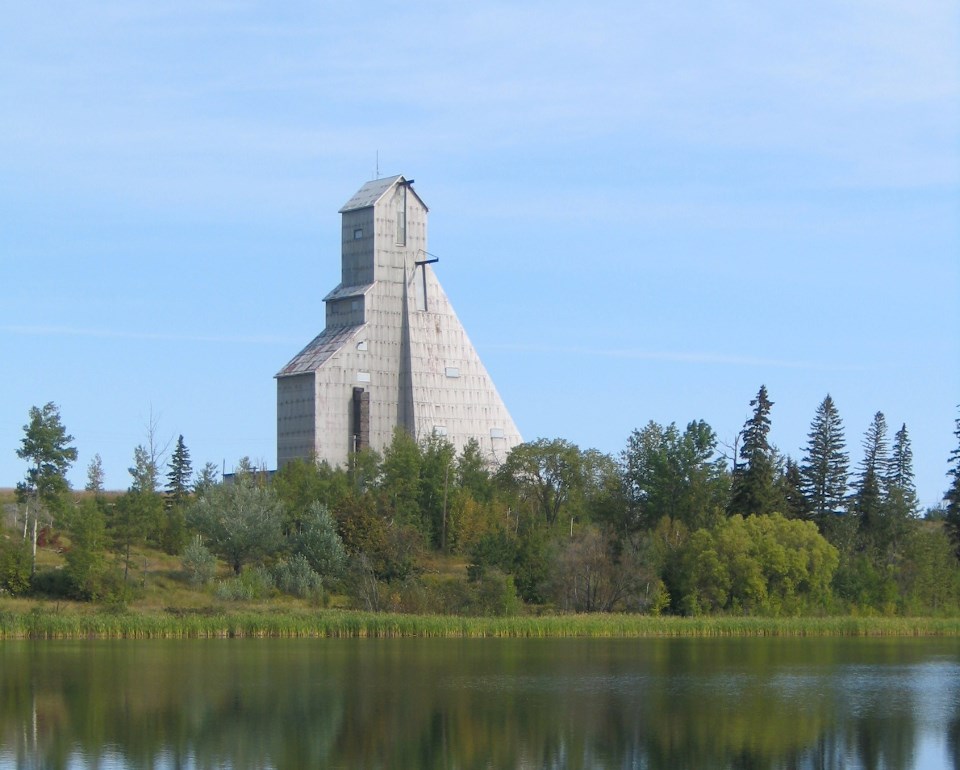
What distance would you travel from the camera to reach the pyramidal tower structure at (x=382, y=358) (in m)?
102

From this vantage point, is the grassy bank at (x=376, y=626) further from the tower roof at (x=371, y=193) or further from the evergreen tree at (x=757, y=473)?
the tower roof at (x=371, y=193)

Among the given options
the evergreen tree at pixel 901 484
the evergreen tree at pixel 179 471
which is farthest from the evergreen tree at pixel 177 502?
the evergreen tree at pixel 901 484

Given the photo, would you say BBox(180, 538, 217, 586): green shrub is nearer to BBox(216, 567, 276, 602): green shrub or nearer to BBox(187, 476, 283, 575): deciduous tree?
BBox(216, 567, 276, 602): green shrub

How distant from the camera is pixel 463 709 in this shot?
112 ft

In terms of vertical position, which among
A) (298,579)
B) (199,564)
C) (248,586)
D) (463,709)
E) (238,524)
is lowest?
(463,709)

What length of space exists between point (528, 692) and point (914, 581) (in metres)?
50.3

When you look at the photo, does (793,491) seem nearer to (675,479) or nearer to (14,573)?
(675,479)

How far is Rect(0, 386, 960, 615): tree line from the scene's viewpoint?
70688 millimetres

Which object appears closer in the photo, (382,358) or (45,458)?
(45,458)

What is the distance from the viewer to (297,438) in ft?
335

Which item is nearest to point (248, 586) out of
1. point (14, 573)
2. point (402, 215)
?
point (14, 573)

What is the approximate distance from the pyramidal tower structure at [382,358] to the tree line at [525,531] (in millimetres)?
4772

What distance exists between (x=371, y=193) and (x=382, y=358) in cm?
1143

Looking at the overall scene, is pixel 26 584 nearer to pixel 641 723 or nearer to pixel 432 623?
pixel 432 623
